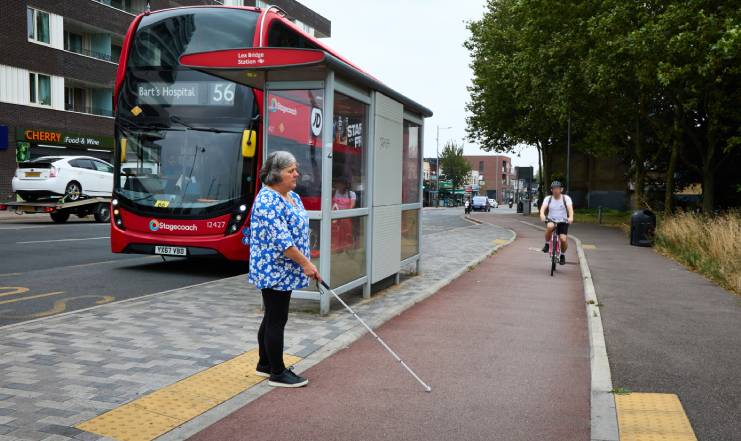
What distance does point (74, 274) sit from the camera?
33.0 feet

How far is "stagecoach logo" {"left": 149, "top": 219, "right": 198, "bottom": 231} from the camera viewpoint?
10.3 metres

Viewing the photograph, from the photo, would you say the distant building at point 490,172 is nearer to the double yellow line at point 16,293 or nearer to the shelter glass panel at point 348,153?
the shelter glass panel at point 348,153

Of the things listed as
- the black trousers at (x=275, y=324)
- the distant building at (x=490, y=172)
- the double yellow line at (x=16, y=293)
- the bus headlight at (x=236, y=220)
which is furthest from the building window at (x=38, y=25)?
the distant building at (x=490, y=172)

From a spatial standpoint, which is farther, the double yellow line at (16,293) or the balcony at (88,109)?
the balcony at (88,109)

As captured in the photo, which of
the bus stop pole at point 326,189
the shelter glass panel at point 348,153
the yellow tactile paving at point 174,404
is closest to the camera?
the yellow tactile paving at point 174,404

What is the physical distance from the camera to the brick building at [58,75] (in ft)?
98.7

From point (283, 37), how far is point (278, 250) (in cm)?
693

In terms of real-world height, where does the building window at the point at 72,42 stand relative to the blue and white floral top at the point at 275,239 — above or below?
above

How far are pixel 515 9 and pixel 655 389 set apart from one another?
24.4 metres

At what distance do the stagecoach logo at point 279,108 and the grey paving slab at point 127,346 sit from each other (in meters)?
2.24

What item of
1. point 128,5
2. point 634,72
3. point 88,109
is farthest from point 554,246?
point 128,5

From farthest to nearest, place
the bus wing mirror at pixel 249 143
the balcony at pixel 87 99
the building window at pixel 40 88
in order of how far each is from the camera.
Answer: the balcony at pixel 87 99, the building window at pixel 40 88, the bus wing mirror at pixel 249 143

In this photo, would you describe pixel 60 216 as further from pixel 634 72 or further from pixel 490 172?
pixel 490 172

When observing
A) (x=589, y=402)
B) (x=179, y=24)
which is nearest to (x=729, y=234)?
(x=589, y=402)
